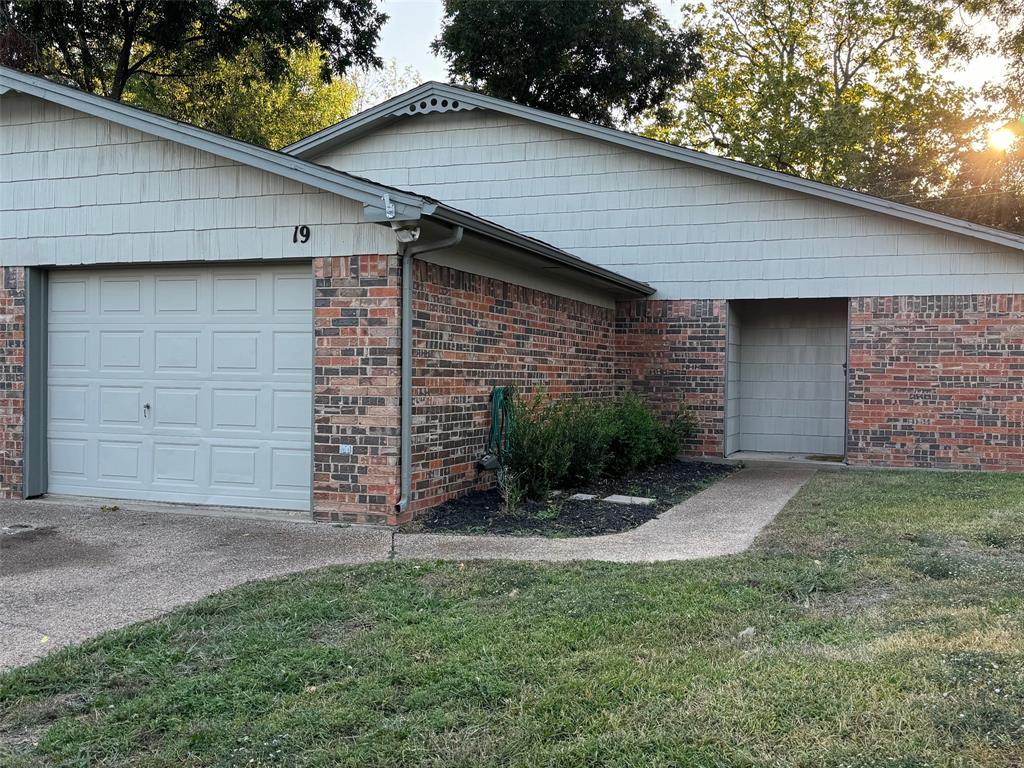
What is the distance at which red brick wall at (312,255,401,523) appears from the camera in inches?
308

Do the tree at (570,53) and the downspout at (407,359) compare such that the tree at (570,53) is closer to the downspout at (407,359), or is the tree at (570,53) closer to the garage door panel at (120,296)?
the garage door panel at (120,296)

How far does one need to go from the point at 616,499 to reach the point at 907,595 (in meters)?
4.21

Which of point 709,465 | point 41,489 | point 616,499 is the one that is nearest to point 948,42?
point 709,465

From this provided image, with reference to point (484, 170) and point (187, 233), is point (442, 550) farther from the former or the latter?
point (484, 170)

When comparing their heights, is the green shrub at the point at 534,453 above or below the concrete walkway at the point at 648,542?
above

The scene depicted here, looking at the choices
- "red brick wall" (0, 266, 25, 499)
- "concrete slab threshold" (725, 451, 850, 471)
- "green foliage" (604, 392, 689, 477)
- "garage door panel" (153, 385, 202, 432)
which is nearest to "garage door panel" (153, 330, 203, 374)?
"garage door panel" (153, 385, 202, 432)

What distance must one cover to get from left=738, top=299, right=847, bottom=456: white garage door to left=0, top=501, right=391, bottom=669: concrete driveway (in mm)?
8815

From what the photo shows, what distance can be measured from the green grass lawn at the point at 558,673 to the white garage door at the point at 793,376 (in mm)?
8455

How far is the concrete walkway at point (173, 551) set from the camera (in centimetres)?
521

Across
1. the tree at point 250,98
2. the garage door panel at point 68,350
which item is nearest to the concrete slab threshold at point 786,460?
the garage door panel at point 68,350

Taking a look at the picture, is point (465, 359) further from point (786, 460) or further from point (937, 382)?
point (937, 382)

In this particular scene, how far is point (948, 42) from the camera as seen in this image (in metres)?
20.8

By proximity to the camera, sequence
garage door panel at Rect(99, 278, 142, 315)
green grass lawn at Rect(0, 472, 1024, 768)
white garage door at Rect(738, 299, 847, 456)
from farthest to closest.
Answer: white garage door at Rect(738, 299, 847, 456), garage door panel at Rect(99, 278, 142, 315), green grass lawn at Rect(0, 472, 1024, 768)

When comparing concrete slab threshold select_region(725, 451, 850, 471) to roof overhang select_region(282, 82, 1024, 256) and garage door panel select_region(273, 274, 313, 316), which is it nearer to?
roof overhang select_region(282, 82, 1024, 256)
